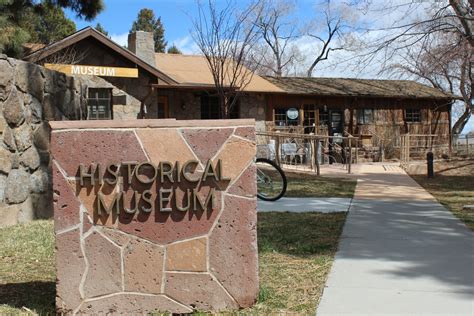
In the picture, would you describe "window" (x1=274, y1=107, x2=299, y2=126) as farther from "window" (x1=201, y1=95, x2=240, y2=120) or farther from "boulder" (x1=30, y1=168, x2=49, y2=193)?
"boulder" (x1=30, y1=168, x2=49, y2=193)

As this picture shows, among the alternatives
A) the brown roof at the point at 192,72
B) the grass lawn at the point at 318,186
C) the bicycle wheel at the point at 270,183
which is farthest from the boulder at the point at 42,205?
the brown roof at the point at 192,72

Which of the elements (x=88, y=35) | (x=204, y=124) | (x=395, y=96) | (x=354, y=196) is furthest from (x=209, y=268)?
(x=395, y=96)

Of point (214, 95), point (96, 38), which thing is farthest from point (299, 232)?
point (214, 95)

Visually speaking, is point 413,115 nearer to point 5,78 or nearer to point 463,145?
point 463,145

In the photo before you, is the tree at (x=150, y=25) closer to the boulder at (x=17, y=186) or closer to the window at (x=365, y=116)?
the window at (x=365, y=116)

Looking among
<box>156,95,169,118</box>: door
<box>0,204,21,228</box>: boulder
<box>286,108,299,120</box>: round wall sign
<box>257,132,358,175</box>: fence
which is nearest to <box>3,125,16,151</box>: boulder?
<box>0,204,21,228</box>: boulder

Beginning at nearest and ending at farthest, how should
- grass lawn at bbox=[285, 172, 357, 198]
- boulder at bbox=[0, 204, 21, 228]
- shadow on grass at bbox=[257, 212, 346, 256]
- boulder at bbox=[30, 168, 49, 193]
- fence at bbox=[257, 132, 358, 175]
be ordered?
shadow on grass at bbox=[257, 212, 346, 256] < boulder at bbox=[0, 204, 21, 228] < boulder at bbox=[30, 168, 49, 193] < grass lawn at bbox=[285, 172, 357, 198] < fence at bbox=[257, 132, 358, 175]

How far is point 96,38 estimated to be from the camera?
55.4ft

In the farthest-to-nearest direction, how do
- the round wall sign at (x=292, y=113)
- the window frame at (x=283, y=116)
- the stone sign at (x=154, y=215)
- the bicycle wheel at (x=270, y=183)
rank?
the round wall sign at (x=292, y=113), the window frame at (x=283, y=116), the bicycle wheel at (x=270, y=183), the stone sign at (x=154, y=215)

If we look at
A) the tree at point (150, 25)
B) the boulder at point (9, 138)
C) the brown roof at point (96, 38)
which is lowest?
the boulder at point (9, 138)

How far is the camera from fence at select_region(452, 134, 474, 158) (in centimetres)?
2639

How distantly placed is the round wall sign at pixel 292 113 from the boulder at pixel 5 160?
1598 cm

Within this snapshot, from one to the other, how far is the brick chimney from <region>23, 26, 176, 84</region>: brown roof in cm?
198

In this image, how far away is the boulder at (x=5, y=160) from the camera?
7180 millimetres
